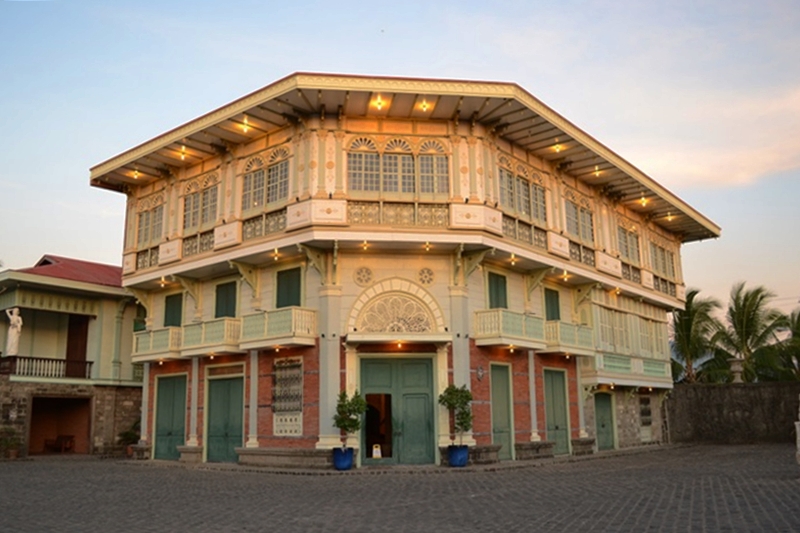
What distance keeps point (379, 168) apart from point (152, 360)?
11030 mm

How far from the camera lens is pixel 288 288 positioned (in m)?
23.0

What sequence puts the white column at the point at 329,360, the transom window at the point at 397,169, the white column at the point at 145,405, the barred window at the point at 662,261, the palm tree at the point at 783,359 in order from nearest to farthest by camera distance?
the white column at the point at 329,360
the transom window at the point at 397,169
the white column at the point at 145,405
the barred window at the point at 662,261
the palm tree at the point at 783,359

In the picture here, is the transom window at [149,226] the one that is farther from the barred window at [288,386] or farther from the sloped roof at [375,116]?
the barred window at [288,386]

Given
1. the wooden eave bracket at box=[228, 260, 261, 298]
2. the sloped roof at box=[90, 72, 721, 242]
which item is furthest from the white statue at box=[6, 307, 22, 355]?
the wooden eave bracket at box=[228, 260, 261, 298]

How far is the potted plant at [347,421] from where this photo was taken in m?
20.2

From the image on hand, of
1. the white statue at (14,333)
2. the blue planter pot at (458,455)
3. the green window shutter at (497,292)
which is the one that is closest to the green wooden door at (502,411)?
the green window shutter at (497,292)

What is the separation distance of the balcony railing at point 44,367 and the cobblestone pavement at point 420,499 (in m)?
8.22

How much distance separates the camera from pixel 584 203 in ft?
92.9

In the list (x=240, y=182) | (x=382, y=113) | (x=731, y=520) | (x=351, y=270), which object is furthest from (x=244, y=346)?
(x=731, y=520)

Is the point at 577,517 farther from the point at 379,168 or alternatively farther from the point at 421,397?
the point at 379,168

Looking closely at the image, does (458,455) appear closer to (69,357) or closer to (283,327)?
(283,327)

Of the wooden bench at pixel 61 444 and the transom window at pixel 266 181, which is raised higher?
the transom window at pixel 266 181

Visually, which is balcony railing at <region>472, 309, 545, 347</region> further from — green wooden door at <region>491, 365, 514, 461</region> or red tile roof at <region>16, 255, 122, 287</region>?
red tile roof at <region>16, 255, 122, 287</region>

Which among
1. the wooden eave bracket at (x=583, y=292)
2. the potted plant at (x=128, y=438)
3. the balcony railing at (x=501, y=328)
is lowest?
the potted plant at (x=128, y=438)
